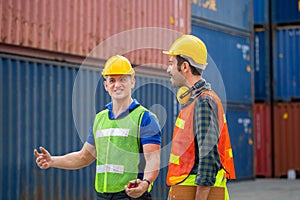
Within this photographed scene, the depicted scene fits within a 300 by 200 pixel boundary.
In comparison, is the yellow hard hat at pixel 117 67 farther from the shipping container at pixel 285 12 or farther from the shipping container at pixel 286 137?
the shipping container at pixel 285 12

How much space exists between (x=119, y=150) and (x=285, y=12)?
713 inches

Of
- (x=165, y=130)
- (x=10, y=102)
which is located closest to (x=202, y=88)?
(x=10, y=102)

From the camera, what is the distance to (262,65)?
22.1 meters

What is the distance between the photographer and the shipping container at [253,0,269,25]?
71.7 ft

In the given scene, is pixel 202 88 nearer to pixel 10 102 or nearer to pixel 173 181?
pixel 173 181

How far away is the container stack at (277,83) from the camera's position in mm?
21500

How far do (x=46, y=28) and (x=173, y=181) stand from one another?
7007mm

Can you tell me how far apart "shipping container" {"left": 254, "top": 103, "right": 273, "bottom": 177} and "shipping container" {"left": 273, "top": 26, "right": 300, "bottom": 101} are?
65 centimetres

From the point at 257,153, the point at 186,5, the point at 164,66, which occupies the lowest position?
the point at 257,153

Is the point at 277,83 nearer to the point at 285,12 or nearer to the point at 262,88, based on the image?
the point at 262,88

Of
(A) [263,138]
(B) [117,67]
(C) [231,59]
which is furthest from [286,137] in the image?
(B) [117,67]

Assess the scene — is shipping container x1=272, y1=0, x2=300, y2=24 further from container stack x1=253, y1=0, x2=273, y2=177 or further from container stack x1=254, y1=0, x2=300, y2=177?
container stack x1=253, y1=0, x2=273, y2=177

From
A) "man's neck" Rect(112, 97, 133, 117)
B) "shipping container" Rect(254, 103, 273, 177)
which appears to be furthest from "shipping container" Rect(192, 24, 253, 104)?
"man's neck" Rect(112, 97, 133, 117)

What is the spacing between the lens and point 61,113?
10.8 meters
